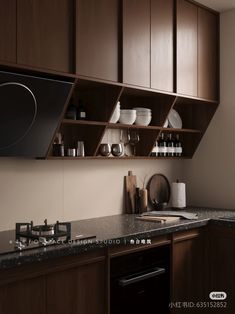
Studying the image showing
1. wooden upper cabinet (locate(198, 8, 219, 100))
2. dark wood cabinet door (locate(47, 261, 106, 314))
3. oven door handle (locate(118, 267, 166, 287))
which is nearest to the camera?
dark wood cabinet door (locate(47, 261, 106, 314))

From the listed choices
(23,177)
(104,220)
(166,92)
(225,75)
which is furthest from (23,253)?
(225,75)

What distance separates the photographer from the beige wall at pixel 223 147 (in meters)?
3.98

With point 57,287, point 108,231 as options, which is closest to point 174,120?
point 108,231

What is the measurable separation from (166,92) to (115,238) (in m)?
1.38

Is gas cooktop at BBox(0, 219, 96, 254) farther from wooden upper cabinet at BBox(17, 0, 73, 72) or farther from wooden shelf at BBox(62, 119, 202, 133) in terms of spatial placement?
wooden upper cabinet at BBox(17, 0, 73, 72)

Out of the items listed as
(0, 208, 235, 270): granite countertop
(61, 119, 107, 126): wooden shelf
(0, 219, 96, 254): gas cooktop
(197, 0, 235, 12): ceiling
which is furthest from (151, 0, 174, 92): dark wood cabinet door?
(0, 219, 96, 254): gas cooktop

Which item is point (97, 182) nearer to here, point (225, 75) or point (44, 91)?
point (44, 91)

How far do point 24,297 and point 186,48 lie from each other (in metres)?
2.43

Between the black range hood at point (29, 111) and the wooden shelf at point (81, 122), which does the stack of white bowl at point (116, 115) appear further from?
the black range hood at point (29, 111)

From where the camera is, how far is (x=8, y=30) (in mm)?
2441

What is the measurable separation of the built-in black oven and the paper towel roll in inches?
36.0

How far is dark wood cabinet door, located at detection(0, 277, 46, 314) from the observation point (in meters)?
2.09

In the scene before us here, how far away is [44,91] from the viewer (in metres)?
2.62

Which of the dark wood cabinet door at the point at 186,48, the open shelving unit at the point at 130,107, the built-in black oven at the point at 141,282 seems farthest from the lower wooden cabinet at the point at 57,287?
the dark wood cabinet door at the point at 186,48
